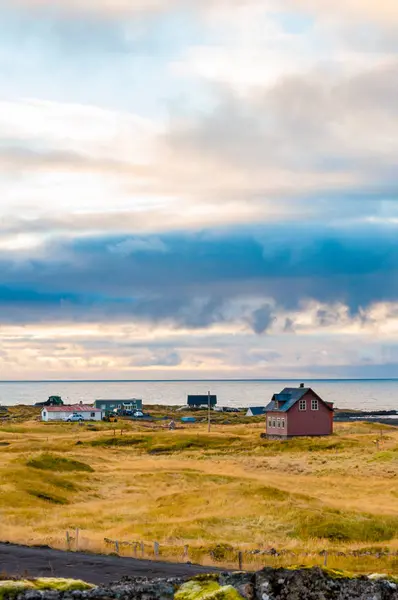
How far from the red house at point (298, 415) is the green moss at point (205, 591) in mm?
100097

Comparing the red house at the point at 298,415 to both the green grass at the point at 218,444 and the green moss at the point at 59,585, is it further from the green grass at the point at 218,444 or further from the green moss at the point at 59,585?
the green moss at the point at 59,585

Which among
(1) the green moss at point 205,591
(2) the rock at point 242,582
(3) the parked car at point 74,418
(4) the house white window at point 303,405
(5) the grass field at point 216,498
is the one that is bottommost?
(5) the grass field at point 216,498

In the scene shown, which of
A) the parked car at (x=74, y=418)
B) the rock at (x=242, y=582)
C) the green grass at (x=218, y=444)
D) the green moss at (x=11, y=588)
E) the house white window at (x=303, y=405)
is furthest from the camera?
the parked car at (x=74, y=418)

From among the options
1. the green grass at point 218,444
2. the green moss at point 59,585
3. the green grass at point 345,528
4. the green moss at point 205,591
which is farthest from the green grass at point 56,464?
the green moss at point 205,591

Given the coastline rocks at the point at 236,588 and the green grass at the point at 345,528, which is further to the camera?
Result: the green grass at the point at 345,528

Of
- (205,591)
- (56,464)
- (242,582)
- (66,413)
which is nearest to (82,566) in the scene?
(205,591)

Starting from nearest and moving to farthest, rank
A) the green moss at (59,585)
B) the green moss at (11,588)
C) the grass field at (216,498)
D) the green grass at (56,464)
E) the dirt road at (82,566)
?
the green moss at (11,588), the green moss at (59,585), the dirt road at (82,566), the grass field at (216,498), the green grass at (56,464)

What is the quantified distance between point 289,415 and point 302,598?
331 ft

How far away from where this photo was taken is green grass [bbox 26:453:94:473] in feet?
228

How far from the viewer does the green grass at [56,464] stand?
228ft

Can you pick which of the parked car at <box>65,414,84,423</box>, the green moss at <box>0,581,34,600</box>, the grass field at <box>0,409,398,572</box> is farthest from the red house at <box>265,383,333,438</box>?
the green moss at <box>0,581,34,600</box>

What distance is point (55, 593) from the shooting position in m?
10.5

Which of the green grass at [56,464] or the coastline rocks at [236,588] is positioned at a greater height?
the coastline rocks at [236,588]

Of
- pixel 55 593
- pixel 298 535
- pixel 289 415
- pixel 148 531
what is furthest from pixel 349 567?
pixel 289 415
